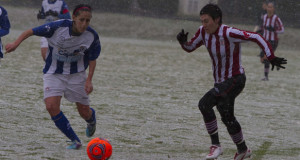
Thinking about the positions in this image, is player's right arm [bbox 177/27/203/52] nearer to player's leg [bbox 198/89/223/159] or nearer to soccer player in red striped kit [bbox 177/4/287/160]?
soccer player in red striped kit [bbox 177/4/287/160]

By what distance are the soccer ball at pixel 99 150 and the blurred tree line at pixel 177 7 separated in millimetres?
21943

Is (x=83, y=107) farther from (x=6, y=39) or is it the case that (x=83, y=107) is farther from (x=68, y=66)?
(x=6, y=39)

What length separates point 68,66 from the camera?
593cm

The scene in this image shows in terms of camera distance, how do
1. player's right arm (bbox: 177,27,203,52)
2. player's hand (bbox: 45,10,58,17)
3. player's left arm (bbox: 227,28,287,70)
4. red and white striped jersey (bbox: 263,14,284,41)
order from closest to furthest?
player's left arm (bbox: 227,28,287,70)
player's right arm (bbox: 177,27,203,52)
player's hand (bbox: 45,10,58,17)
red and white striped jersey (bbox: 263,14,284,41)

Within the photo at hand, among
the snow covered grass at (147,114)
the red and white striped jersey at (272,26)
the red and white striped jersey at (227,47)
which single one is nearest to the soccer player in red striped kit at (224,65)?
the red and white striped jersey at (227,47)

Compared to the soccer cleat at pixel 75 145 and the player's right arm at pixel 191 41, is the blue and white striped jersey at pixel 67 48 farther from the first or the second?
the player's right arm at pixel 191 41

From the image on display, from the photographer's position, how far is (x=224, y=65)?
5617 mm

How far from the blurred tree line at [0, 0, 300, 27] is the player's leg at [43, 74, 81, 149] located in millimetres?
21356

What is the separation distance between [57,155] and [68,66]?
1.02 meters

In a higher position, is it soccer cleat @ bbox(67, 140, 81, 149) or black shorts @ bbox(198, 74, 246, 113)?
black shorts @ bbox(198, 74, 246, 113)

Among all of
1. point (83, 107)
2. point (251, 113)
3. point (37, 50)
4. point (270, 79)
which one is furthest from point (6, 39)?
point (83, 107)

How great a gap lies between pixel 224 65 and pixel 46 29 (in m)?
Answer: 1.81

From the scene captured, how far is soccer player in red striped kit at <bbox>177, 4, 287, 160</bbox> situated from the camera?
5484mm

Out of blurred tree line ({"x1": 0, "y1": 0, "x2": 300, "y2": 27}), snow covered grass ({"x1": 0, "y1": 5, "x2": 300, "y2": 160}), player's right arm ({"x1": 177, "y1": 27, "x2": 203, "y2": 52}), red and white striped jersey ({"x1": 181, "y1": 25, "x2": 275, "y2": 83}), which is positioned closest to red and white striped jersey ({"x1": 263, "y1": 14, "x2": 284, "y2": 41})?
snow covered grass ({"x1": 0, "y1": 5, "x2": 300, "y2": 160})
